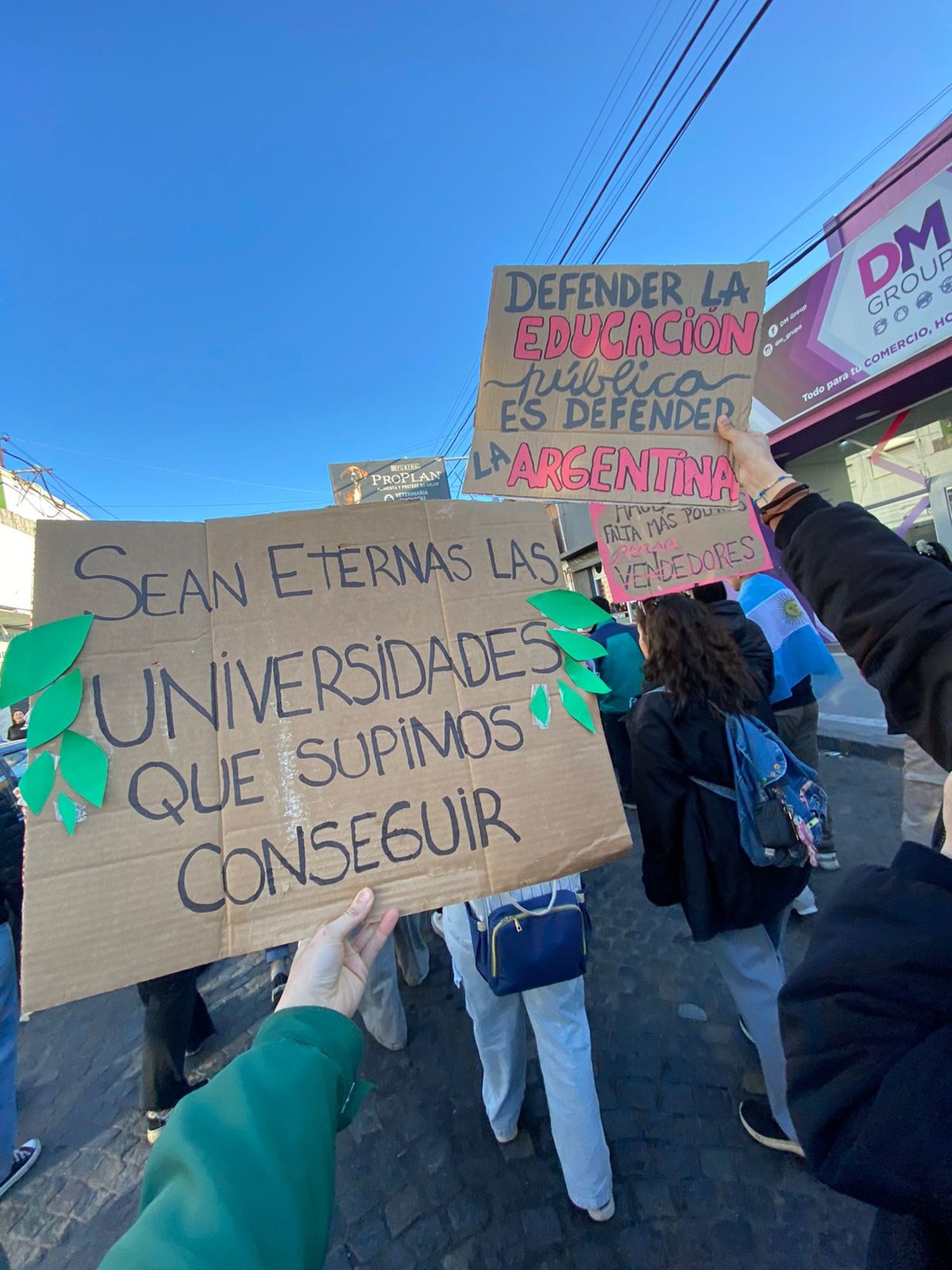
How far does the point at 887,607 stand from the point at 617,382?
0.89 m

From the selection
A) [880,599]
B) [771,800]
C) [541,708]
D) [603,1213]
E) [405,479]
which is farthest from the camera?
[405,479]

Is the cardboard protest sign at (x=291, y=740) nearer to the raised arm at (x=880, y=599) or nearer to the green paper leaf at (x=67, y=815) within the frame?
the green paper leaf at (x=67, y=815)

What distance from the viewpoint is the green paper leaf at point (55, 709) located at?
1027 millimetres

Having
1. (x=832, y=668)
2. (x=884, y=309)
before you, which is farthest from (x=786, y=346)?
(x=832, y=668)

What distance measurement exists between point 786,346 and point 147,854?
316 inches

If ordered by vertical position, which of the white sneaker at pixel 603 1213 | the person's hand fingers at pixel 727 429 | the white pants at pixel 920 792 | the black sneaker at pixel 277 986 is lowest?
the white sneaker at pixel 603 1213

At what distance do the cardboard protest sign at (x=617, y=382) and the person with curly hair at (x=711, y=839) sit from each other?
78 cm

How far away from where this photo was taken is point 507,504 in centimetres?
135

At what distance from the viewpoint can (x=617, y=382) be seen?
59.8 inches

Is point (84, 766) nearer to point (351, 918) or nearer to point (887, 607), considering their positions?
point (351, 918)

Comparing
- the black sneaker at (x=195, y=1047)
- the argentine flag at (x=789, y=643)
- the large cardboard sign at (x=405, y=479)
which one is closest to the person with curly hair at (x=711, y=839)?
the argentine flag at (x=789, y=643)

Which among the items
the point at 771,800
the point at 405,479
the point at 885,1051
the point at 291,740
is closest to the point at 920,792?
the point at 771,800

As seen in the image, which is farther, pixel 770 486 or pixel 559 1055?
pixel 559 1055

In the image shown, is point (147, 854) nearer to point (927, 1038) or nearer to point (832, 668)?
point (927, 1038)
